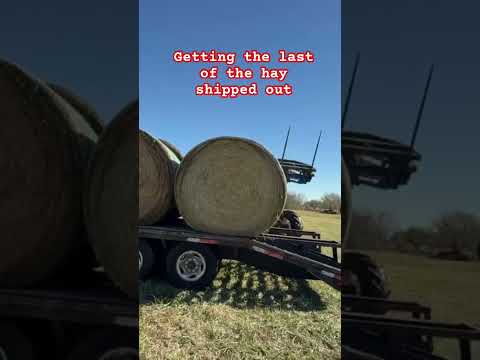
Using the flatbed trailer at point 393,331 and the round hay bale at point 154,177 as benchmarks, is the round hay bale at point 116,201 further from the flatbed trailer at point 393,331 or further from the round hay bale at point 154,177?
the round hay bale at point 154,177

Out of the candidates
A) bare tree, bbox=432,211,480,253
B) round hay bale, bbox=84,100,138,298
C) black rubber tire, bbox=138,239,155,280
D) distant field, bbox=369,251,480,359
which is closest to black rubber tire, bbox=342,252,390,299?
distant field, bbox=369,251,480,359

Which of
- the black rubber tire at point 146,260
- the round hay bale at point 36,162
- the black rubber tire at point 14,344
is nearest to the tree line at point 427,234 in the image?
the round hay bale at point 36,162

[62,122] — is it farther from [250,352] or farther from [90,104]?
[250,352]

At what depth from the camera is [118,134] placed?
199 cm

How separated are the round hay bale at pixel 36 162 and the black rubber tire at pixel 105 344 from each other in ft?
1.81

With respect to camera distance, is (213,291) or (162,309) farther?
Result: (213,291)

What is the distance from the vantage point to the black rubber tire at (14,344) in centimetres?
211

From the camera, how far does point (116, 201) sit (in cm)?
207

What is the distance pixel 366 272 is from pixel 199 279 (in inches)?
134

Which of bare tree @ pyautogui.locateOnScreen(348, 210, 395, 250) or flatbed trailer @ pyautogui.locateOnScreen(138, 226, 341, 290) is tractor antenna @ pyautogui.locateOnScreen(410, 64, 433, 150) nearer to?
bare tree @ pyautogui.locateOnScreen(348, 210, 395, 250)

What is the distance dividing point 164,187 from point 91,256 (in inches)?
93.3

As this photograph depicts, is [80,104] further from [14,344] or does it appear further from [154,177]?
[154,177]

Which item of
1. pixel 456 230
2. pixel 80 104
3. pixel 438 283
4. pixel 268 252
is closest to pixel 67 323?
pixel 80 104

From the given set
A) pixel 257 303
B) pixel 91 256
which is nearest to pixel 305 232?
pixel 257 303
